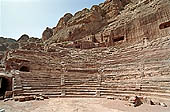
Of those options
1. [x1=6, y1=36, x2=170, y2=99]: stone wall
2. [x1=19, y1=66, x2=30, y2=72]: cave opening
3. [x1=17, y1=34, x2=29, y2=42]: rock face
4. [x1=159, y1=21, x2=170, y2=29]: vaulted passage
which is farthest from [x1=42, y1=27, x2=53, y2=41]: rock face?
[x1=159, y1=21, x2=170, y2=29]: vaulted passage

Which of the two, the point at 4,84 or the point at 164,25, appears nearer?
the point at 4,84

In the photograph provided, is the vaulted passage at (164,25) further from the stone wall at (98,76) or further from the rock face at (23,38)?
the rock face at (23,38)

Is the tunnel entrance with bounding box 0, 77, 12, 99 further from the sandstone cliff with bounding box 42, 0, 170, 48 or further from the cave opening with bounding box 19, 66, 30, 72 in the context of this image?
the sandstone cliff with bounding box 42, 0, 170, 48

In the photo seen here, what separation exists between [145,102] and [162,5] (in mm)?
16517

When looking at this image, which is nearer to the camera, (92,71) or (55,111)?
(55,111)

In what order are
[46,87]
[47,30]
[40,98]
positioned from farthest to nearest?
[47,30] < [46,87] < [40,98]

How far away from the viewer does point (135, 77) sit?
1080cm

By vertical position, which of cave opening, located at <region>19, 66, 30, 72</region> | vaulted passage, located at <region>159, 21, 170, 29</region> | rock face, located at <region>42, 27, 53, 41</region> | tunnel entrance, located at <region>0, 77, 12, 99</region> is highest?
rock face, located at <region>42, 27, 53, 41</region>

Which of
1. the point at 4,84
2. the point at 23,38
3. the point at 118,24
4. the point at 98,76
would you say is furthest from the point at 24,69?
the point at 23,38

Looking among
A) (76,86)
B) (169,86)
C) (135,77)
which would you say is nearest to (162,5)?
(135,77)

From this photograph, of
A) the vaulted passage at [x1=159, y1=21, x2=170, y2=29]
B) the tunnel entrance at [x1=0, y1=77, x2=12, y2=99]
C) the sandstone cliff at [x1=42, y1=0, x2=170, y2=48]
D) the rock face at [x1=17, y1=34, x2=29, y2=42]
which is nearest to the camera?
the tunnel entrance at [x1=0, y1=77, x2=12, y2=99]

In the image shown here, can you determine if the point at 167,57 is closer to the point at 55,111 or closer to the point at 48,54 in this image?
the point at 55,111

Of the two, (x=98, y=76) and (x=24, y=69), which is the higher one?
(x=24, y=69)

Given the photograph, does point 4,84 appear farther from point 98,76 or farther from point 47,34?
point 47,34
